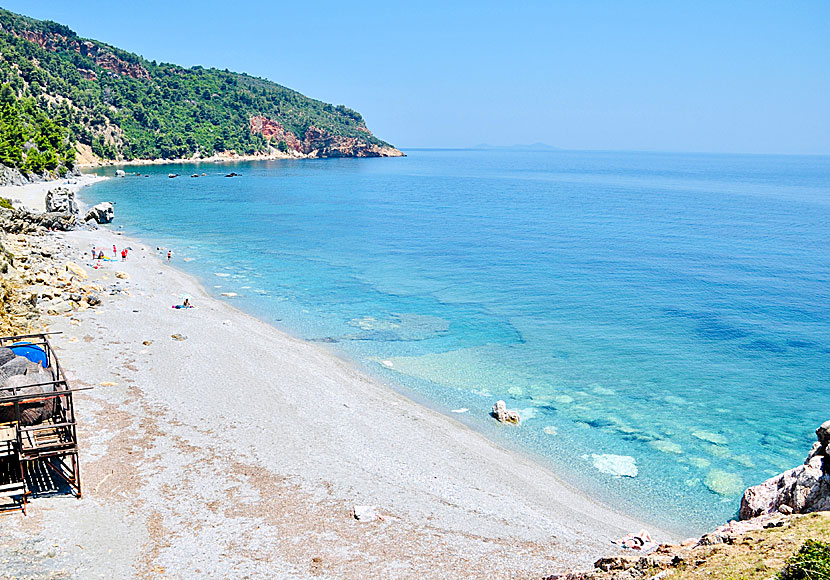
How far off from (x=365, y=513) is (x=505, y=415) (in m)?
10.1

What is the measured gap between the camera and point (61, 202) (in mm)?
67312

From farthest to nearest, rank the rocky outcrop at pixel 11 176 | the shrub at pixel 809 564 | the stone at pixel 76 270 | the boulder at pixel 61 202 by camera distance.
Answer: the rocky outcrop at pixel 11 176
the boulder at pixel 61 202
the stone at pixel 76 270
the shrub at pixel 809 564

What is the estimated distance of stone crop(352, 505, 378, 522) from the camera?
17.8 meters

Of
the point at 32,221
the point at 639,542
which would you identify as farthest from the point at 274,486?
the point at 32,221

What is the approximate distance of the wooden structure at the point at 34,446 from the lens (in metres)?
16.9

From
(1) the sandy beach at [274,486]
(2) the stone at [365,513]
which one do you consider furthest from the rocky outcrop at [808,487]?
(2) the stone at [365,513]

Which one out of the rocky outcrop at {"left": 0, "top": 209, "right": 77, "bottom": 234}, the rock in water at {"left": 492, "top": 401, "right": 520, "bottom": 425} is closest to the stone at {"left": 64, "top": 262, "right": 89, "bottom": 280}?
the rocky outcrop at {"left": 0, "top": 209, "right": 77, "bottom": 234}

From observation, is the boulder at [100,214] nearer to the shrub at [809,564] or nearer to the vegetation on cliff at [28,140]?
the vegetation on cliff at [28,140]

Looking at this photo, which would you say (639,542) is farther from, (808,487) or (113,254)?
(113,254)

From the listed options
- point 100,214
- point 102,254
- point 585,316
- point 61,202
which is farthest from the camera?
point 100,214

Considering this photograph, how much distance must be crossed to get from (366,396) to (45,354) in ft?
42.6

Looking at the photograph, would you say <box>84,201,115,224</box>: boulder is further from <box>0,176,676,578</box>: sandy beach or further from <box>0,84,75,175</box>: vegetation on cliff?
<box>0,176,676,578</box>: sandy beach

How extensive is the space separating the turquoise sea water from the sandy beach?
2.93 m

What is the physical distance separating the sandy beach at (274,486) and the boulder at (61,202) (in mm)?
40472
